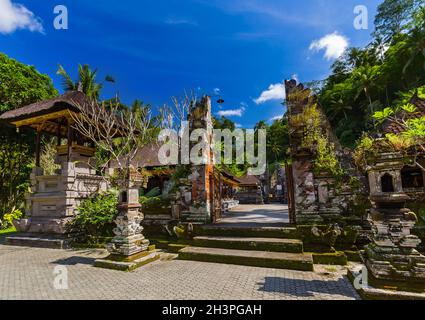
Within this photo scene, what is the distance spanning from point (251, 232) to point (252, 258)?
1176 mm

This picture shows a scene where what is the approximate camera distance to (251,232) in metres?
6.34

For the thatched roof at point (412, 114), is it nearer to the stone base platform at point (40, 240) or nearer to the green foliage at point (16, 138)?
the stone base platform at point (40, 240)

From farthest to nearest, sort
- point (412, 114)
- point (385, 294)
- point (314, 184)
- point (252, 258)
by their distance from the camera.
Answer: point (412, 114)
point (314, 184)
point (252, 258)
point (385, 294)

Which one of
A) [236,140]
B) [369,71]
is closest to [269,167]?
[236,140]

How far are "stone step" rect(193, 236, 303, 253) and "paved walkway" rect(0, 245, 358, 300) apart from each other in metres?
0.79

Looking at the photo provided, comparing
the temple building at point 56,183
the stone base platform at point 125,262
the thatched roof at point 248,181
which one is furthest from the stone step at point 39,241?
the thatched roof at point 248,181

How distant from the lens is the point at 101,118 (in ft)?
30.5

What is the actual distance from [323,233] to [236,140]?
3418 centimetres

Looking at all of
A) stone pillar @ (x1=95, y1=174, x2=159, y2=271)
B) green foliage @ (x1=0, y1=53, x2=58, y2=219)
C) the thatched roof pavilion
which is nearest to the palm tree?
green foliage @ (x1=0, y1=53, x2=58, y2=219)

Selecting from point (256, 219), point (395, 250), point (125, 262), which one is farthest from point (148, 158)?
point (395, 250)

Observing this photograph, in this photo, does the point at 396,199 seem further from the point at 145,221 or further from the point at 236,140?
the point at 236,140

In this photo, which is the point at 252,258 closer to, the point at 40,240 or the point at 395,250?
the point at 395,250

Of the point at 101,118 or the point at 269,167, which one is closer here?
the point at 101,118

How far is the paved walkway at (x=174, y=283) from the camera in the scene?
12.2 ft
